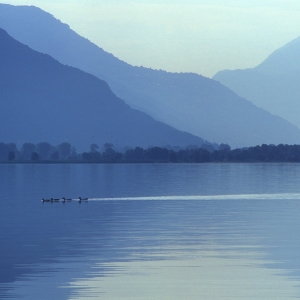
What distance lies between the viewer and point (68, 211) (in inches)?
2525

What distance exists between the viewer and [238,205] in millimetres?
68188

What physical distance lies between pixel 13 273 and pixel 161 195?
5296cm

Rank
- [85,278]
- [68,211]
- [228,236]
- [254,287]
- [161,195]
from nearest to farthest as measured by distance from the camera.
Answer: [254,287] → [85,278] → [228,236] → [68,211] → [161,195]

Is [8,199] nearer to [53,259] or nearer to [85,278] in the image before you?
[53,259]

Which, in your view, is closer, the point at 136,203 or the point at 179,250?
the point at 179,250

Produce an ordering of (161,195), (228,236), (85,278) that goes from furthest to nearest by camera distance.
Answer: (161,195)
(228,236)
(85,278)

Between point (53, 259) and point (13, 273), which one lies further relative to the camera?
point (53, 259)

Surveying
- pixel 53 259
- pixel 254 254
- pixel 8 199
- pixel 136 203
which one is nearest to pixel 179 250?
pixel 254 254

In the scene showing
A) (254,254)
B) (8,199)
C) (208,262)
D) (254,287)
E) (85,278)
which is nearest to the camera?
(254,287)

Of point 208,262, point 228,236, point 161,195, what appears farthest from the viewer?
point 161,195

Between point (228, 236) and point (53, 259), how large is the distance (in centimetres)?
1237

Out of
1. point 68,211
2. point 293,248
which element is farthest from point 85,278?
point 68,211

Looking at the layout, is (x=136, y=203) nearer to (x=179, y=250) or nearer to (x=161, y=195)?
(x=161, y=195)

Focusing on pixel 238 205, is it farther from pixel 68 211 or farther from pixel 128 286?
pixel 128 286
